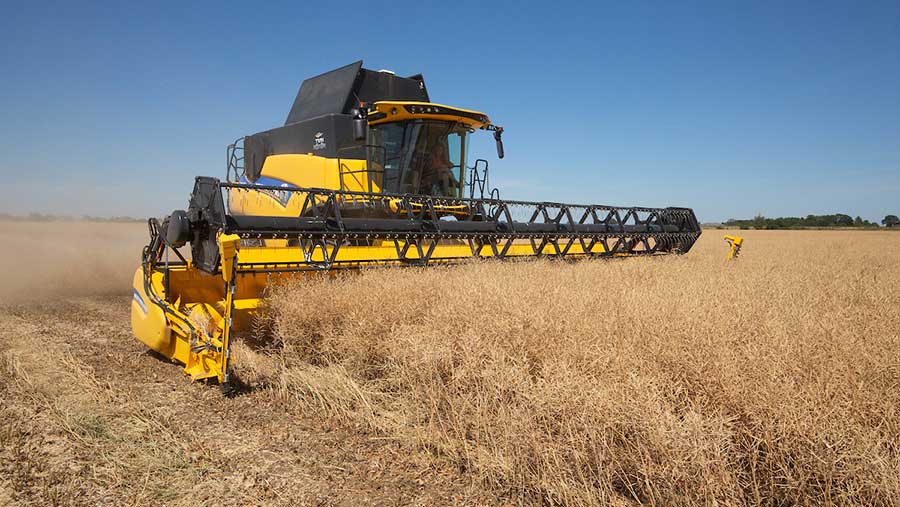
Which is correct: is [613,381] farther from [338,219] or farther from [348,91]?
[348,91]

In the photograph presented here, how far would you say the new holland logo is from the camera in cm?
773

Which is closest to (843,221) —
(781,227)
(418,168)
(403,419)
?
(781,227)

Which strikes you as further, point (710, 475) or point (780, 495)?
point (780, 495)

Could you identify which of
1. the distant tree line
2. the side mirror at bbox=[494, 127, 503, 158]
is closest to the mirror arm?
the side mirror at bbox=[494, 127, 503, 158]

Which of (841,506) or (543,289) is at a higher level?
(543,289)

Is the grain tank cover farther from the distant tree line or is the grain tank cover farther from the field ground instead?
A: the distant tree line

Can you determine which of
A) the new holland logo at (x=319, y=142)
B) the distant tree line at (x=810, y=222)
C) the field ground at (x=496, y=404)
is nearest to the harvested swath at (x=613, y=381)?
the field ground at (x=496, y=404)

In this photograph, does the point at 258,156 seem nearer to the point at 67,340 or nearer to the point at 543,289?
the point at 67,340

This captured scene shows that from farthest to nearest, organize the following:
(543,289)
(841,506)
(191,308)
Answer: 1. (191,308)
2. (543,289)
3. (841,506)

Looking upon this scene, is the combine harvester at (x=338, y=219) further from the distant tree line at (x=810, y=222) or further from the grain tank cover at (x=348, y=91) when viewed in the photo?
the distant tree line at (x=810, y=222)

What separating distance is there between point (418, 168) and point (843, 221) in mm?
53793

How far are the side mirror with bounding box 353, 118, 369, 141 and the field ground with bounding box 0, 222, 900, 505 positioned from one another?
7.95 ft

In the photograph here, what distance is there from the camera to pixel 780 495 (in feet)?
6.01

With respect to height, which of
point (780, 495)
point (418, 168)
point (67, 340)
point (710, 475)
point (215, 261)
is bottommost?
point (67, 340)
